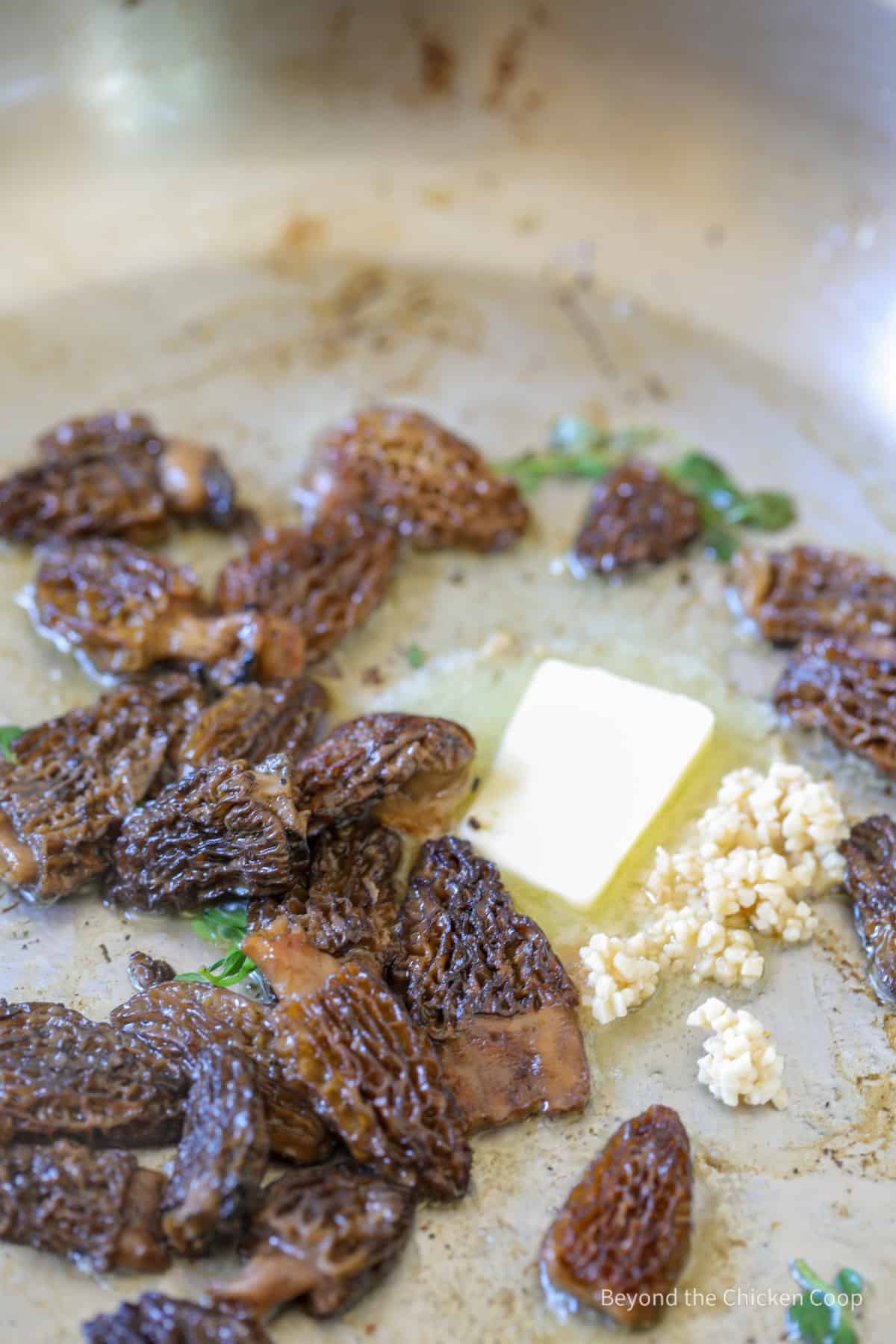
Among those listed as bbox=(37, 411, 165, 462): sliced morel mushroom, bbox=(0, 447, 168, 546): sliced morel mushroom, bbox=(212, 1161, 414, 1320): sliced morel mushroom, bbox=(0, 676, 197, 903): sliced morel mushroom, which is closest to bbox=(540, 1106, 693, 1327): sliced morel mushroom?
bbox=(212, 1161, 414, 1320): sliced morel mushroom

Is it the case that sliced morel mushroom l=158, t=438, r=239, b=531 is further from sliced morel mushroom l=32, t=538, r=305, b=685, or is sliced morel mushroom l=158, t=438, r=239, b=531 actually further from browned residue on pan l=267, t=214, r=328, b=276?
browned residue on pan l=267, t=214, r=328, b=276

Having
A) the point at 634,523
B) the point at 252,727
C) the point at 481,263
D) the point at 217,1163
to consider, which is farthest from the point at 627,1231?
the point at 481,263

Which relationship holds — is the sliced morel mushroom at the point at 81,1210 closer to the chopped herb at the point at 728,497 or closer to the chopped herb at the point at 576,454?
the chopped herb at the point at 576,454

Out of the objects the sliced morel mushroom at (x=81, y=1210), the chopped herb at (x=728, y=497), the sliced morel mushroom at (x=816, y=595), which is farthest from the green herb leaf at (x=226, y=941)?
Answer: the chopped herb at (x=728, y=497)

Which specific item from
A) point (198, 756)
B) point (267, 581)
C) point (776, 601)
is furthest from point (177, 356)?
point (776, 601)

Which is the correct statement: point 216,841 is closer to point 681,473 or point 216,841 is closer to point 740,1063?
point 740,1063

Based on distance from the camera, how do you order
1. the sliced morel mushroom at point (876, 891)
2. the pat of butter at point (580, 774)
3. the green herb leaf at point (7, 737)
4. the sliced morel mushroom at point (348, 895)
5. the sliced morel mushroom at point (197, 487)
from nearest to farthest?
the sliced morel mushroom at point (348, 895), the sliced morel mushroom at point (876, 891), the pat of butter at point (580, 774), the green herb leaf at point (7, 737), the sliced morel mushroom at point (197, 487)
